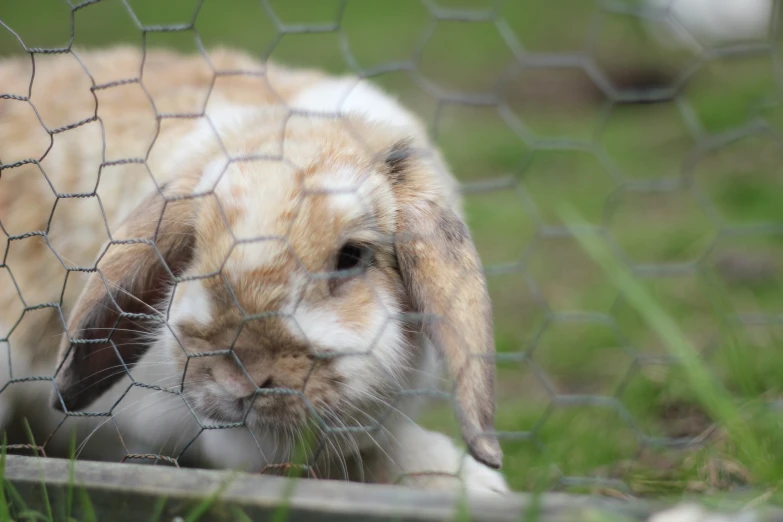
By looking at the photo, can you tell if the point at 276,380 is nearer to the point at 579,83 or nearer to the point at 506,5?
the point at 579,83

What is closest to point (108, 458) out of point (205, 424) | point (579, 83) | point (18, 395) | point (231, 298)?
point (18, 395)

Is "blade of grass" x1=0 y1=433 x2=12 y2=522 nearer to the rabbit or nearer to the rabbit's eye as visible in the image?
the rabbit

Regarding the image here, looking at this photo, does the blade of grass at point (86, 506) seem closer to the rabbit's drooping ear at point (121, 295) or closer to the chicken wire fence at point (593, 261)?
the chicken wire fence at point (593, 261)

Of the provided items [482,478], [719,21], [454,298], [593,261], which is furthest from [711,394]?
[719,21]

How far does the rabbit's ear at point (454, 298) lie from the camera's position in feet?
4.83

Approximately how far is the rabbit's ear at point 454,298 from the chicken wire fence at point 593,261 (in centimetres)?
8

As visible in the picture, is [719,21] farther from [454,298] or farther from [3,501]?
[3,501]

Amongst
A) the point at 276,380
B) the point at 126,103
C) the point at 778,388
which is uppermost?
the point at 126,103

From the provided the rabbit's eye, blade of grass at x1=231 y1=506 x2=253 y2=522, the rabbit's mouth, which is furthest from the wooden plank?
the rabbit's eye

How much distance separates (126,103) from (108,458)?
34.7 inches

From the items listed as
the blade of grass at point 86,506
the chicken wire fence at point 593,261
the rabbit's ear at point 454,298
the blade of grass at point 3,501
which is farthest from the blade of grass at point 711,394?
the blade of grass at point 3,501

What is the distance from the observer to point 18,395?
196 centimetres

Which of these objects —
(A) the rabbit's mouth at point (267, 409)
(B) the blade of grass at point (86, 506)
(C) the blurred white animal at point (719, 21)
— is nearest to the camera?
(B) the blade of grass at point (86, 506)

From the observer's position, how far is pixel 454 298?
1531 mm
